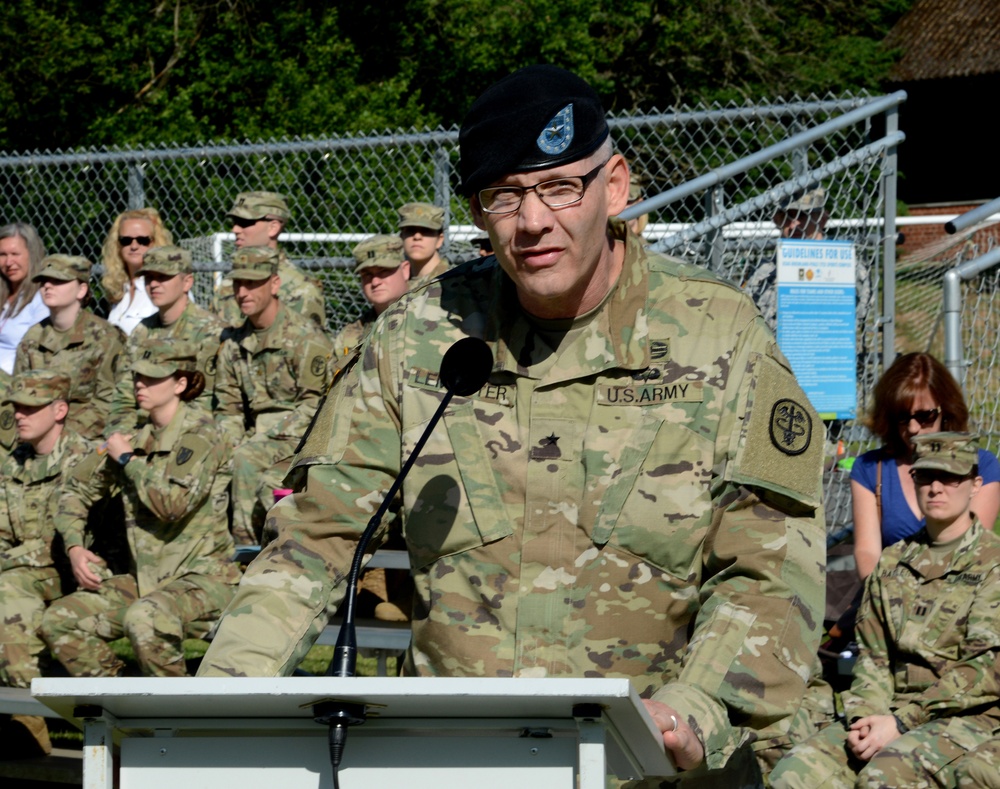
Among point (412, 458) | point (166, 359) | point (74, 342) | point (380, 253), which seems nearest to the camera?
point (412, 458)

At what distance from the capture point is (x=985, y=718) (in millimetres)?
4637

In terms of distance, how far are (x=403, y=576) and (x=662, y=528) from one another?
3796mm

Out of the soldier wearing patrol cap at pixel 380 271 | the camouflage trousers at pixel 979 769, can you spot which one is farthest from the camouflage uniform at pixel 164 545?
the camouflage trousers at pixel 979 769

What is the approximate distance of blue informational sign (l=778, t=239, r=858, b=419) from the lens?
19.9 ft

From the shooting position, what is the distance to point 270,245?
319 inches

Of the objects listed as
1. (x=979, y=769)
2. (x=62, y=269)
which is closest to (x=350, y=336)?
(x=62, y=269)

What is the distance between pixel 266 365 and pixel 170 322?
3.25 feet

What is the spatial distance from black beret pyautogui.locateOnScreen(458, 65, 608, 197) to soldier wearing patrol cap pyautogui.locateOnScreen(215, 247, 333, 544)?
4402 mm

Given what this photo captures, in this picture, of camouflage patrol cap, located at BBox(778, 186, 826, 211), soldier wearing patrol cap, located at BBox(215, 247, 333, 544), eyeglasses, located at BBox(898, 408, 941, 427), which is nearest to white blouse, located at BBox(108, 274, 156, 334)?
soldier wearing patrol cap, located at BBox(215, 247, 333, 544)

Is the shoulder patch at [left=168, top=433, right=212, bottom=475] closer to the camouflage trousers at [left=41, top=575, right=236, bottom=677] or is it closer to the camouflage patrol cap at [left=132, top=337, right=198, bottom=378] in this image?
the camouflage patrol cap at [left=132, top=337, right=198, bottom=378]

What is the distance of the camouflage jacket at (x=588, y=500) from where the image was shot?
2338 mm

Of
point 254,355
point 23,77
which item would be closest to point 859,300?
point 254,355

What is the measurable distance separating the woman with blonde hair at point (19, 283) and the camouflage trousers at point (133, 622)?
8.99 feet

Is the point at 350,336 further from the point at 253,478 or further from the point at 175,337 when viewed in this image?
the point at 253,478
